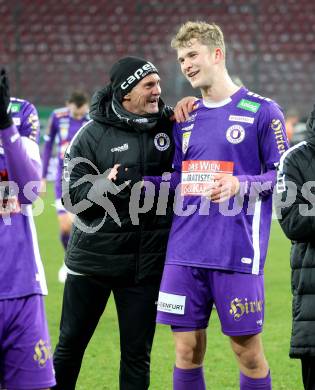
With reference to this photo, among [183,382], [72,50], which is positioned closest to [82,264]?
[183,382]

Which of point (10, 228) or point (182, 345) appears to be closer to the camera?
point (10, 228)

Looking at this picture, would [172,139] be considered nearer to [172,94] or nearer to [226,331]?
[226,331]

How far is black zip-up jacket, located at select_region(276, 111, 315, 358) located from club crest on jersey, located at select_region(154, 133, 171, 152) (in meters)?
0.80

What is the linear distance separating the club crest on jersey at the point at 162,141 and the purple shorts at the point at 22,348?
133cm

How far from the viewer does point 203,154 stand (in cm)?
436

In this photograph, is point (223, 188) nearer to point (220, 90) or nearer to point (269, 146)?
point (269, 146)

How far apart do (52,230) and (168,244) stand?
10029 millimetres

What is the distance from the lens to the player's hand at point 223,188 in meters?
4.12

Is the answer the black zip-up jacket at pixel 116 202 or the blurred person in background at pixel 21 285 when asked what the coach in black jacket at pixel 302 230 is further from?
the blurred person in background at pixel 21 285

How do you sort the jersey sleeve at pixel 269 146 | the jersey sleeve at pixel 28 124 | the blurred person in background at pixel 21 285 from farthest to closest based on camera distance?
the jersey sleeve at pixel 269 146, the jersey sleeve at pixel 28 124, the blurred person in background at pixel 21 285

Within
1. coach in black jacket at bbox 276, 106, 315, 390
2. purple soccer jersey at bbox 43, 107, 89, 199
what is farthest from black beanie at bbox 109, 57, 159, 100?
purple soccer jersey at bbox 43, 107, 89, 199

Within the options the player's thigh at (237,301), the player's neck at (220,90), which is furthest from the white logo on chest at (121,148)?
the player's thigh at (237,301)

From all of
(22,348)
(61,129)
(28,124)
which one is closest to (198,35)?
(28,124)

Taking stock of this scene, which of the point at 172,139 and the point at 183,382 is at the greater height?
the point at 172,139
